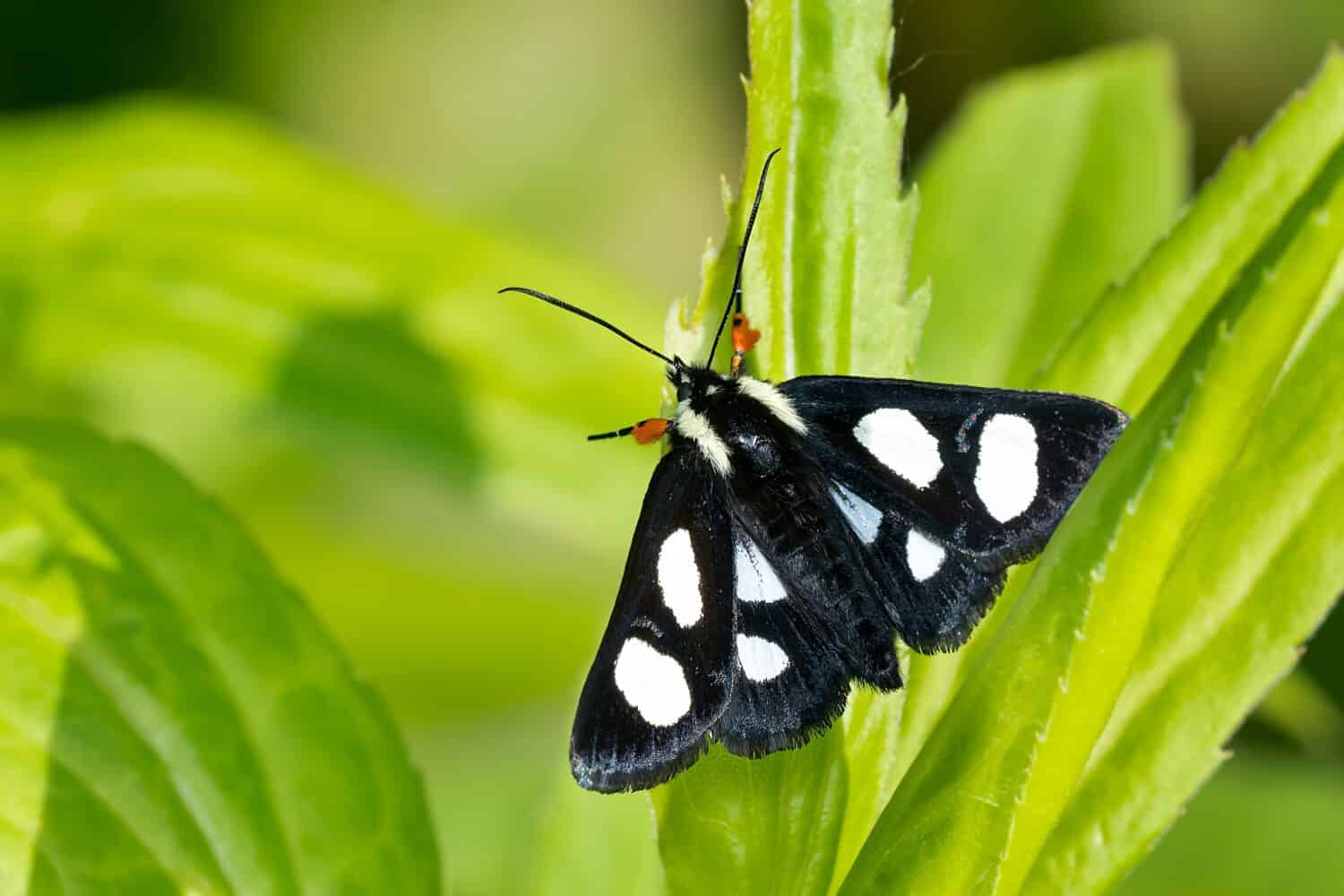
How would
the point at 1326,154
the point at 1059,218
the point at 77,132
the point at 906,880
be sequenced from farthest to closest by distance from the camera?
the point at 77,132, the point at 1059,218, the point at 1326,154, the point at 906,880

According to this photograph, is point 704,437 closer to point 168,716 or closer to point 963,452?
point 963,452

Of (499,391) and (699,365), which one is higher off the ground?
(499,391)

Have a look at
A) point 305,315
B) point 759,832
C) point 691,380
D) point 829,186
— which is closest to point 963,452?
point 691,380

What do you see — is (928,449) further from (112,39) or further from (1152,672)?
(112,39)

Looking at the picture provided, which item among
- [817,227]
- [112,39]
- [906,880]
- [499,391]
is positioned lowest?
[906,880]

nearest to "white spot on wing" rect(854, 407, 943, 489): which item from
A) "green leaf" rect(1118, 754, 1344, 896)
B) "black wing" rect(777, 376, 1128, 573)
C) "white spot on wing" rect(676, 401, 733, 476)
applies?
"black wing" rect(777, 376, 1128, 573)

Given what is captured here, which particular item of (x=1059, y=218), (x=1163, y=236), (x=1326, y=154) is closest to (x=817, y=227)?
(x=1163, y=236)
